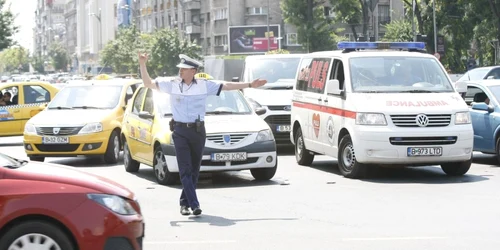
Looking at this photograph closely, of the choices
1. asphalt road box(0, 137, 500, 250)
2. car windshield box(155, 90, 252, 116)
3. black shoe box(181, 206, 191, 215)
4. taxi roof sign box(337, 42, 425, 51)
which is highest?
taxi roof sign box(337, 42, 425, 51)

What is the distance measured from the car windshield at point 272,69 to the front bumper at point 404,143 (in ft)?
27.6

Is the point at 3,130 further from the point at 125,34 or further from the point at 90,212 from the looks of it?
the point at 125,34

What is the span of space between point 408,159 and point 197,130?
424 cm

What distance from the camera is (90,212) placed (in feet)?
23.7

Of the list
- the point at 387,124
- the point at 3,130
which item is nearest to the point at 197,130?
the point at 387,124

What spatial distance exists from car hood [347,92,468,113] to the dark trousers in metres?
3.95

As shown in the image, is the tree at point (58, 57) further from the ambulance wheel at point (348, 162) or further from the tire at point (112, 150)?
the ambulance wheel at point (348, 162)

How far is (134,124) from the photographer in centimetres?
1684

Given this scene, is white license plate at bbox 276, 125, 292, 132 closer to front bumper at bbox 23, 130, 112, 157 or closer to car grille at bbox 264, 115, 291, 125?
car grille at bbox 264, 115, 291, 125

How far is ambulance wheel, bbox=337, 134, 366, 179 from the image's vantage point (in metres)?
15.2

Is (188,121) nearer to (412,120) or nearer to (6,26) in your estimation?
(412,120)

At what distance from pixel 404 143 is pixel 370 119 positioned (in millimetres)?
597

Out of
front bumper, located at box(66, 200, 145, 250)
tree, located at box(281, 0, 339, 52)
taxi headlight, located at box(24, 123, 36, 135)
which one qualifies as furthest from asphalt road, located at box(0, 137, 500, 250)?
tree, located at box(281, 0, 339, 52)

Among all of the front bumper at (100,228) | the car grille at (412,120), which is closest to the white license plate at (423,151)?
the car grille at (412,120)
